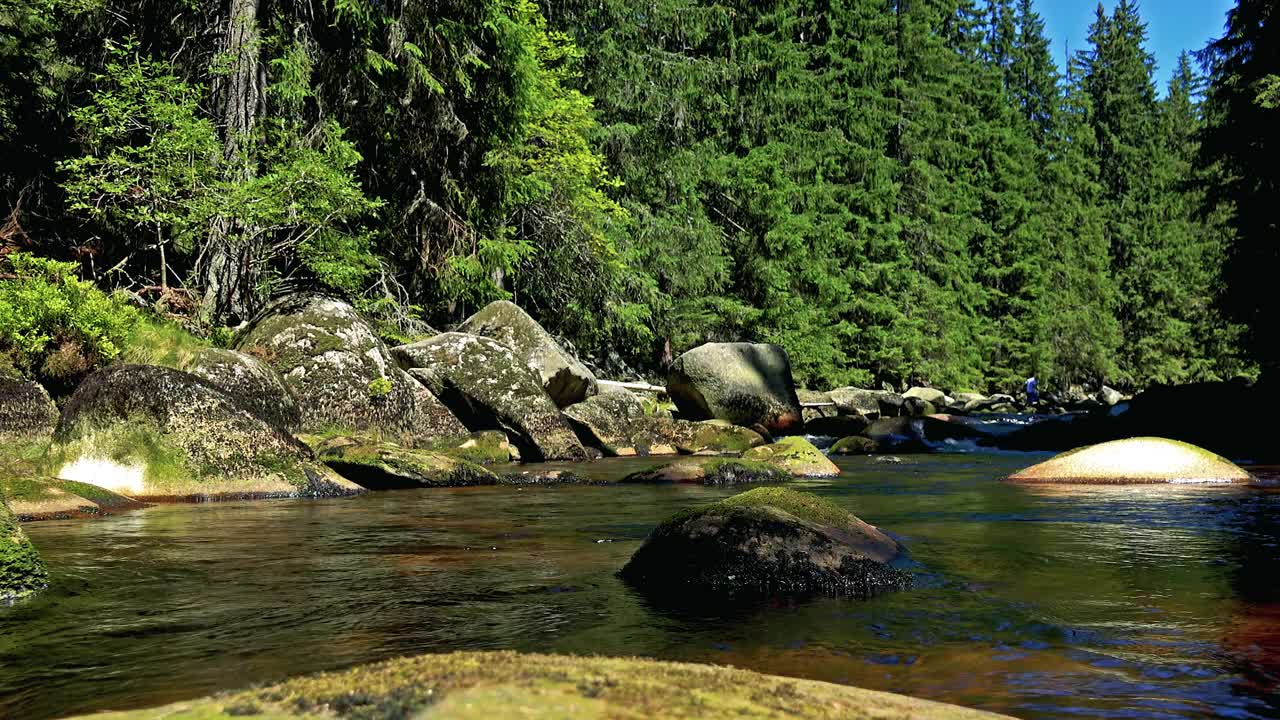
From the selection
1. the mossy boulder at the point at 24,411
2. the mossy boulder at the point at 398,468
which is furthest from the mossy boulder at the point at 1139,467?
the mossy boulder at the point at 24,411

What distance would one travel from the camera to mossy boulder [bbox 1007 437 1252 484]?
10.6 metres

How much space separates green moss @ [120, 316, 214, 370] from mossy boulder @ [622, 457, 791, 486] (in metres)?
5.26

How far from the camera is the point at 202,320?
14516mm

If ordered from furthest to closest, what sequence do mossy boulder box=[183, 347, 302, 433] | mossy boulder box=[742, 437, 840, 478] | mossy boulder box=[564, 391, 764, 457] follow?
mossy boulder box=[564, 391, 764, 457], mossy boulder box=[742, 437, 840, 478], mossy boulder box=[183, 347, 302, 433]

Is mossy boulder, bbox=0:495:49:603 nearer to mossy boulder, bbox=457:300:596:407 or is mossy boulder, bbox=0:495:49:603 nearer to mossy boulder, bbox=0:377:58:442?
mossy boulder, bbox=0:377:58:442

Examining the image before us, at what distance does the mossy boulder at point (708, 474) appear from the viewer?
35.5 ft

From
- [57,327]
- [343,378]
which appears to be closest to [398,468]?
[343,378]

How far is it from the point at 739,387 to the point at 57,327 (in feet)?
40.7

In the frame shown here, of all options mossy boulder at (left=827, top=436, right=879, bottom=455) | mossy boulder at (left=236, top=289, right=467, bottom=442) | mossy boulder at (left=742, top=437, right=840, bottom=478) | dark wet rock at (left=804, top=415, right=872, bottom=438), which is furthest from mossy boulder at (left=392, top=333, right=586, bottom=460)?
dark wet rock at (left=804, top=415, right=872, bottom=438)

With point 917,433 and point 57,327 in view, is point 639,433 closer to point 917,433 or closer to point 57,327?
point 917,433

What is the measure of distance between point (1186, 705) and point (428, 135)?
58.3 feet

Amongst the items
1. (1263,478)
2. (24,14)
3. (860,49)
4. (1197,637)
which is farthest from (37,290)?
(860,49)

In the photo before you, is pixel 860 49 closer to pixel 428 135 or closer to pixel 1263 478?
pixel 428 135

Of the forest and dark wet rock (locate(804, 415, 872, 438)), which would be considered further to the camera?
dark wet rock (locate(804, 415, 872, 438))
